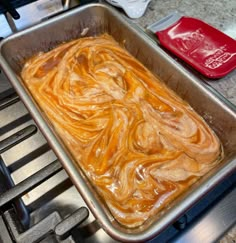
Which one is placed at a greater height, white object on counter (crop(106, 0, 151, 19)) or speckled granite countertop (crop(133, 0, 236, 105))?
white object on counter (crop(106, 0, 151, 19))

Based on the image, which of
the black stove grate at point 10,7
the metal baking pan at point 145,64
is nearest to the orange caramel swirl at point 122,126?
the metal baking pan at point 145,64

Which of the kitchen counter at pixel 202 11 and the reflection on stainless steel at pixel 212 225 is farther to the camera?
the kitchen counter at pixel 202 11

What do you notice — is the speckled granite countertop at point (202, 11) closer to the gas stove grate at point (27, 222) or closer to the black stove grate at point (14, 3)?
the black stove grate at point (14, 3)

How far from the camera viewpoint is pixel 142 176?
73 centimetres

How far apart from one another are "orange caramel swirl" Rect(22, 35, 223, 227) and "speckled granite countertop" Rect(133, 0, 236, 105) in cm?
24

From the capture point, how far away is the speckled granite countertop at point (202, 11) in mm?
1115

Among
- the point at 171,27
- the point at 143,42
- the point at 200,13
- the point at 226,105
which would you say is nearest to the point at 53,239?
the point at 226,105

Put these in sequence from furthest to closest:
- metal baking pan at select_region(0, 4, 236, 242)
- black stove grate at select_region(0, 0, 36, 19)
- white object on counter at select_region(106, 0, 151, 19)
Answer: white object on counter at select_region(106, 0, 151, 19), black stove grate at select_region(0, 0, 36, 19), metal baking pan at select_region(0, 4, 236, 242)

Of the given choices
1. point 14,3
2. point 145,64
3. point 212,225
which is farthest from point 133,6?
point 212,225

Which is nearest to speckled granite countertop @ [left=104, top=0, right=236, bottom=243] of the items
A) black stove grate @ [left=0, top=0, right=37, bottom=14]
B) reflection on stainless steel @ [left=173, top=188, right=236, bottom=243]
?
black stove grate @ [left=0, top=0, right=37, bottom=14]

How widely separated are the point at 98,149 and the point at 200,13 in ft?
2.55

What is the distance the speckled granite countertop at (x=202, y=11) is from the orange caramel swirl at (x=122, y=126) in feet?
0.80

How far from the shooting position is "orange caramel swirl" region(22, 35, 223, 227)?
0.72 m

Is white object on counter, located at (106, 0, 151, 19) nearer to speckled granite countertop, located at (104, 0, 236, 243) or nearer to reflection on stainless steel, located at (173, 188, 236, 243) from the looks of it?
speckled granite countertop, located at (104, 0, 236, 243)
